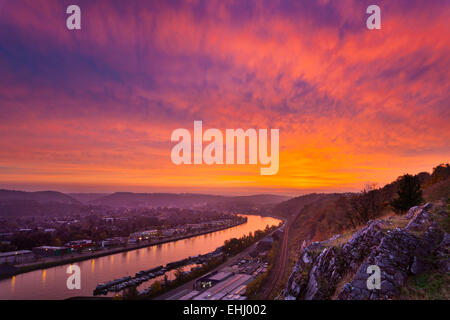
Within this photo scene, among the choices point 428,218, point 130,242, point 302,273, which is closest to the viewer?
point 428,218

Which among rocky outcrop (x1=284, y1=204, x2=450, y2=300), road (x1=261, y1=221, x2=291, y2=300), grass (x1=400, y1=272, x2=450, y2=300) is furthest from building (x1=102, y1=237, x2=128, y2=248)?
grass (x1=400, y1=272, x2=450, y2=300)

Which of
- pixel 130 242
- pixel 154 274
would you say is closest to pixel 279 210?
pixel 130 242

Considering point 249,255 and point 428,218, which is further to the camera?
point 249,255

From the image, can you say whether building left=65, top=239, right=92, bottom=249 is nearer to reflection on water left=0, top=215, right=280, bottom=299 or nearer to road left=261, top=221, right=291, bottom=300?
reflection on water left=0, top=215, right=280, bottom=299

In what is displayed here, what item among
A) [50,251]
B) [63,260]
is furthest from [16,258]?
[63,260]

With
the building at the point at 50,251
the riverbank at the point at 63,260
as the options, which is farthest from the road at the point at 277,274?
the building at the point at 50,251

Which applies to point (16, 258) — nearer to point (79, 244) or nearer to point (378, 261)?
point (79, 244)
